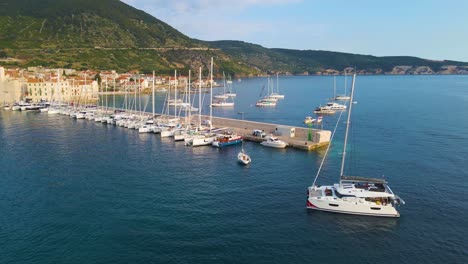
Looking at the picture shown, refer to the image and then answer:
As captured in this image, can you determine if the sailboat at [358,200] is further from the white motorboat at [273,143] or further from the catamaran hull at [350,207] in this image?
the white motorboat at [273,143]

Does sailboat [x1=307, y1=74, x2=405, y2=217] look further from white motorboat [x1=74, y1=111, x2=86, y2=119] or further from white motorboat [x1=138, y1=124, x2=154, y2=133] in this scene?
white motorboat [x1=74, y1=111, x2=86, y2=119]

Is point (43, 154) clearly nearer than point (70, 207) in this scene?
No

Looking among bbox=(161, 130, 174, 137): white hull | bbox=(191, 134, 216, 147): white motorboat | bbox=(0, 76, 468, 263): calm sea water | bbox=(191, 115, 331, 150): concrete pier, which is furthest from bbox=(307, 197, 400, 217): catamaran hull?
bbox=(161, 130, 174, 137): white hull

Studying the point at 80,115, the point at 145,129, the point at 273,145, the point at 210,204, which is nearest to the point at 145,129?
the point at 145,129

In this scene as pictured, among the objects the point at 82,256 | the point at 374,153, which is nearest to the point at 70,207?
the point at 82,256

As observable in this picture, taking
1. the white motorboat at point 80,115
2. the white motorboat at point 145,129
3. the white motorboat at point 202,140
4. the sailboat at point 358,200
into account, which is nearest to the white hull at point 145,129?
the white motorboat at point 145,129

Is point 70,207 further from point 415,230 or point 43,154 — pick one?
point 415,230
